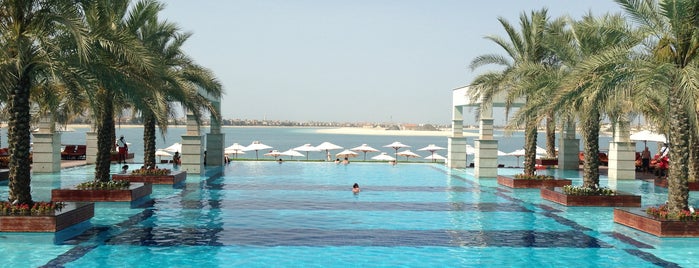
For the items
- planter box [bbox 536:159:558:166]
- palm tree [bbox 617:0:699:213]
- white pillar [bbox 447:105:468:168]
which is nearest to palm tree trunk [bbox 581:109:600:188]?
palm tree [bbox 617:0:699:213]

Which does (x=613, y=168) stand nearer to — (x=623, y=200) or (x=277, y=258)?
(x=623, y=200)

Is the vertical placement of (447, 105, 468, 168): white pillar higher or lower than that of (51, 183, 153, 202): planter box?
higher

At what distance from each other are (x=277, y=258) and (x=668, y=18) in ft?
37.2

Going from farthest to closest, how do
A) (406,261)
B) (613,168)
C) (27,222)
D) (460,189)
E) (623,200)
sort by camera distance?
(613,168)
(460,189)
(623,200)
(27,222)
(406,261)

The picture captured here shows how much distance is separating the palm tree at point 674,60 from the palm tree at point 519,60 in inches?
408

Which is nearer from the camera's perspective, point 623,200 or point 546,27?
point 623,200

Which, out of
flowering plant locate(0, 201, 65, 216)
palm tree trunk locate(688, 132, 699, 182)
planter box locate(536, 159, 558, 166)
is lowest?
flowering plant locate(0, 201, 65, 216)

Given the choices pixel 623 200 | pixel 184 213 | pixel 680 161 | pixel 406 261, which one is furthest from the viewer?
pixel 623 200

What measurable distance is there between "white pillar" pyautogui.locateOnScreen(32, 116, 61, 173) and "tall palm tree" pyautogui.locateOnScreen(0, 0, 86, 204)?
58.4ft

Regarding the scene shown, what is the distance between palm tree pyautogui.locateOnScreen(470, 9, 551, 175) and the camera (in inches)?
1117

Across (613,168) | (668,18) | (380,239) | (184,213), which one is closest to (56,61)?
(184,213)

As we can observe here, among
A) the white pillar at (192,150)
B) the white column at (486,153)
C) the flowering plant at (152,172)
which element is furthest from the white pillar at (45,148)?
the white column at (486,153)

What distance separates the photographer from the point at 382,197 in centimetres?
2492

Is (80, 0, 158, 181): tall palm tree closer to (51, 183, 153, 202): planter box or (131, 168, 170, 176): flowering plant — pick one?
(51, 183, 153, 202): planter box
